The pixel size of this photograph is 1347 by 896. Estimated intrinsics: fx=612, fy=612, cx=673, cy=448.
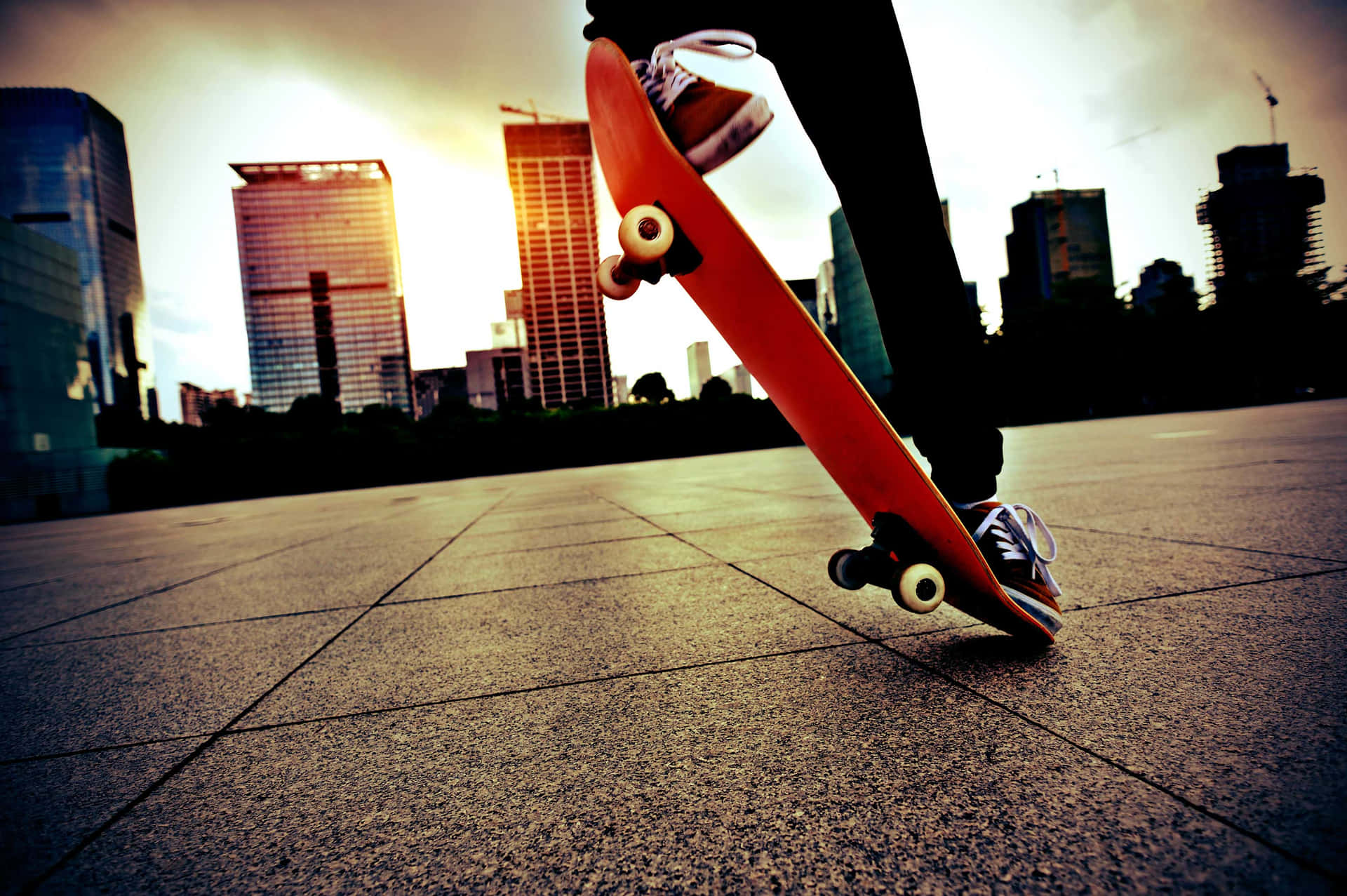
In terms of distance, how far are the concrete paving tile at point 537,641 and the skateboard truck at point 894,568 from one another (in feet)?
0.82

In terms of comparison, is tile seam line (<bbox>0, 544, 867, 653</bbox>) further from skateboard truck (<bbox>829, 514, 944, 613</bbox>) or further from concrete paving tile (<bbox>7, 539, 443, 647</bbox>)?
skateboard truck (<bbox>829, 514, 944, 613</bbox>)

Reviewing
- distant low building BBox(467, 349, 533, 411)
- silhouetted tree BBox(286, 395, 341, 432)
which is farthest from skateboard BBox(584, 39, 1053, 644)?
distant low building BBox(467, 349, 533, 411)

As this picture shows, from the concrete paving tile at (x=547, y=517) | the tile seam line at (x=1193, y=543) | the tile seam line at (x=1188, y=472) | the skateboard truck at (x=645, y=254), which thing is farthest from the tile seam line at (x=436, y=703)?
the tile seam line at (x=1188, y=472)

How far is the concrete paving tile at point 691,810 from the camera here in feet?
1.97

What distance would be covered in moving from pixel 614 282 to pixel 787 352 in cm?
45

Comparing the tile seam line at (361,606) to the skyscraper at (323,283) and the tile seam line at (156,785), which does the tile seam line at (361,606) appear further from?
the skyscraper at (323,283)

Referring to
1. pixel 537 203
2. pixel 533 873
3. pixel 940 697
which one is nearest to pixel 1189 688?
pixel 940 697

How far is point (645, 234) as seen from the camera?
127 centimetres

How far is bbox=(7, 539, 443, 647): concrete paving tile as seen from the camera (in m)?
2.25

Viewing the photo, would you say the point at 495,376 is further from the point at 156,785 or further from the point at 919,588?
the point at 919,588

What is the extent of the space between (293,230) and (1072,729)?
150719 millimetres

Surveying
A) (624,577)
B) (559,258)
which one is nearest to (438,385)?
(559,258)

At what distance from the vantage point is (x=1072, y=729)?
847 millimetres

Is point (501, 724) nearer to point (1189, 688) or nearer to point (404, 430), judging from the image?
point (1189, 688)
